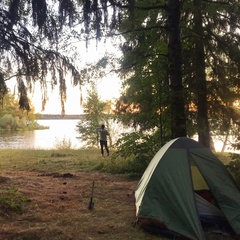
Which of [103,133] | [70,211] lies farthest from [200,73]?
[70,211]

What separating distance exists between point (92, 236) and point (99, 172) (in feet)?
18.5

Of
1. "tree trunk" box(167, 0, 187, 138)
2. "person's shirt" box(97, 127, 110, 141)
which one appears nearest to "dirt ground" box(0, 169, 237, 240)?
"tree trunk" box(167, 0, 187, 138)

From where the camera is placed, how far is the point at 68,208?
6.04 meters

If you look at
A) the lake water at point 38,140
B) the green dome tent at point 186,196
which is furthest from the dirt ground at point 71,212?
the lake water at point 38,140

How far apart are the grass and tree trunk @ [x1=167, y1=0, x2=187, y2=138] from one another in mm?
2101

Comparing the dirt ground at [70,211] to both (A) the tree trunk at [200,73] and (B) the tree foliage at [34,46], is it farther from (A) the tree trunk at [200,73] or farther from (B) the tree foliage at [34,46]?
(A) the tree trunk at [200,73]

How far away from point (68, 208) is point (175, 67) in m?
4.68

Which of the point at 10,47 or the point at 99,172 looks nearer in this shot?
the point at 10,47

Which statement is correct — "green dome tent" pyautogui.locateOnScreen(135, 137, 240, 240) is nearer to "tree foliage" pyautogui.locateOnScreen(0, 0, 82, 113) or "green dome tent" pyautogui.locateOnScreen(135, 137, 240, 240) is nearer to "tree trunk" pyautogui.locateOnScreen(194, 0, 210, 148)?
"tree foliage" pyautogui.locateOnScreen(0, 0, 82, 113)

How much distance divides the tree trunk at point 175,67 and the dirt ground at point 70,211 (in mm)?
2143

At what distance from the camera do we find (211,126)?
15.1 m

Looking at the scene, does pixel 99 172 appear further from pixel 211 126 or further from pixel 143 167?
pixel 211 126

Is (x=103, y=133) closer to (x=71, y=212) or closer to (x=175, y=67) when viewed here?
(x=175, y=67)

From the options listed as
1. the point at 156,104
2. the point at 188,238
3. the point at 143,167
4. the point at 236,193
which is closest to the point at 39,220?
the point at 188,238
